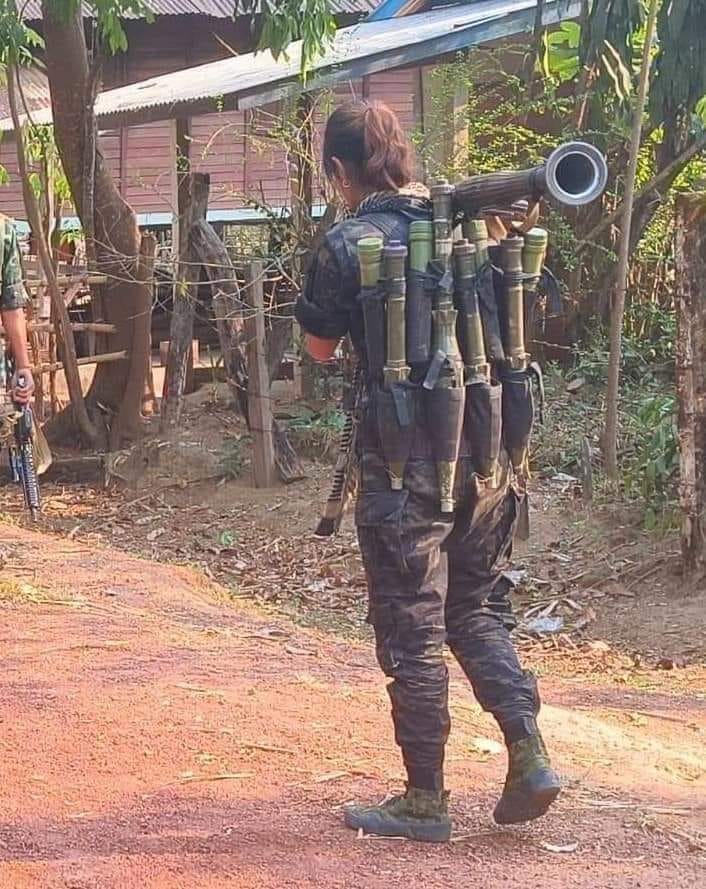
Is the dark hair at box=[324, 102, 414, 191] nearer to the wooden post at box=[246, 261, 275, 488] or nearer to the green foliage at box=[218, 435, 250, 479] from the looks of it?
the wooden post at box=[246, 261, 275, 488]

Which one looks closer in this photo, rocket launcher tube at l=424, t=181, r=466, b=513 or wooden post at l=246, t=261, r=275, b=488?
rocket launcher tube at l=424, t=181, r=466, b=513

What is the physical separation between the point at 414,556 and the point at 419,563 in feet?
0.08

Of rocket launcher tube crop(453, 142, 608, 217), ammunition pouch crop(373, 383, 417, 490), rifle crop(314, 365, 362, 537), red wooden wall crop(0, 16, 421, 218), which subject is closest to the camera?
rocket launcher tube crop(453, 142, 608, 217)

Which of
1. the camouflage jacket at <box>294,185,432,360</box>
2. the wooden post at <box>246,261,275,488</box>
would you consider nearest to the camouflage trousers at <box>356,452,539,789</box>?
the camouflage jacket at <box>294,185,432,360</box>

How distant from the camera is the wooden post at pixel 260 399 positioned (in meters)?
10.3

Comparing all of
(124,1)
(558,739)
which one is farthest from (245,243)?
(558,739)

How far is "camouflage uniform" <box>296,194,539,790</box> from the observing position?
3402mm

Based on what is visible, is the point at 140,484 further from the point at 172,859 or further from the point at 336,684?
the point at 172,859

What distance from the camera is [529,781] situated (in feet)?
11.5

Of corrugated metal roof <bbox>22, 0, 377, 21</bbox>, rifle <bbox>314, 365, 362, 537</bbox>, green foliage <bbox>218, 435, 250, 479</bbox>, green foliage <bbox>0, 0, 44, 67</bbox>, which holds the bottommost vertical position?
green foliage <bbox>218, 435, 250, 479</bbox>

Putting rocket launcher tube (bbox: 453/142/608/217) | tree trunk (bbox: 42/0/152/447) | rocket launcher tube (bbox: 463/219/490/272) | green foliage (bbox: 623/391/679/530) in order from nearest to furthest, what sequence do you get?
rocket launcher tube (bbox: 453/142/608/217)
rocket launcher tube (bbox: 463/219/490/272)
green foliage (bbox: 623/391/679/530)
tree trunk (bbox: 42/0/152/447)

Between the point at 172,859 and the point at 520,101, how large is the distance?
1046 cm

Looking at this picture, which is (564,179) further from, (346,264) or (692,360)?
(692,360)

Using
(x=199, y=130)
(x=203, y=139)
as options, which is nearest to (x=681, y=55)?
(x=203, y=139)
